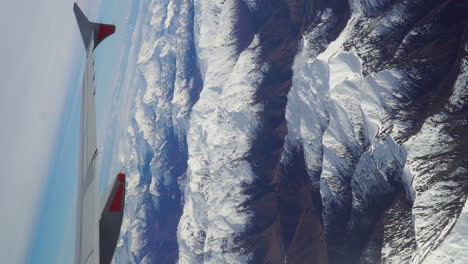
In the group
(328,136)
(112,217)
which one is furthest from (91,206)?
(328,136)

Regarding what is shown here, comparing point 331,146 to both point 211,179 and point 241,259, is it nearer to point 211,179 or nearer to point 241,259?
point 241,259

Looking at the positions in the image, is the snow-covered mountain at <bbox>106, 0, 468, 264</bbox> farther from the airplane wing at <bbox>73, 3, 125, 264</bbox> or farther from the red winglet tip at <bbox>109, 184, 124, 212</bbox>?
the airplane wing at <bbox>73, 3, 125, 264</bbox>

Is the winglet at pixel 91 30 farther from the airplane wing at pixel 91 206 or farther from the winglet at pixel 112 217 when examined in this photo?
the winglet at pixel 112 217

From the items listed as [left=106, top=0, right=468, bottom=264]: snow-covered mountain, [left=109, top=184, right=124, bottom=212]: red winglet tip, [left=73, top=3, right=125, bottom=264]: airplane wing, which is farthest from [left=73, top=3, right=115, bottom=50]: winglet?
[left=106, top=0, right=468, bottom=264]: snow-covered mountain

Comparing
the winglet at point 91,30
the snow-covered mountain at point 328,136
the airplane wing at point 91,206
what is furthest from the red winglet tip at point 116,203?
the snow-covered mountain at point 328,136

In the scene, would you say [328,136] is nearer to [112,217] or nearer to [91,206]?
[112,217]
